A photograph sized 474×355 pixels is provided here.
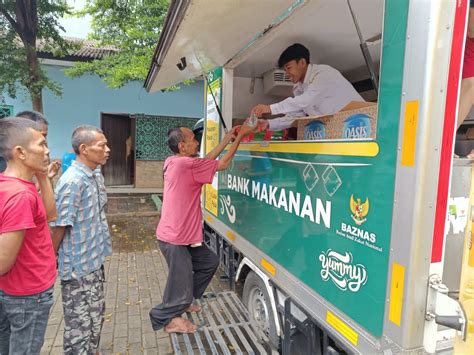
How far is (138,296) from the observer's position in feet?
12.8

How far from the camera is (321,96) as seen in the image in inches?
95.6

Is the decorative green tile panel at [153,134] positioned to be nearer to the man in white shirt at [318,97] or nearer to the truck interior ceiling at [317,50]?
the truck interior ceiling at [317,50]

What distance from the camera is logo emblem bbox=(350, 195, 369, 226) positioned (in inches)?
57.3

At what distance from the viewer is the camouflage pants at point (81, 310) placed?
7.07 feet

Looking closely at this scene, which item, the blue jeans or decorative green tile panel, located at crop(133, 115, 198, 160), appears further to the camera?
decorative green tile panel, located at crop(133, 115, 198, 160)

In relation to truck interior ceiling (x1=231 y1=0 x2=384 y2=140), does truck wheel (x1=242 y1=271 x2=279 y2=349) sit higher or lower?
lower

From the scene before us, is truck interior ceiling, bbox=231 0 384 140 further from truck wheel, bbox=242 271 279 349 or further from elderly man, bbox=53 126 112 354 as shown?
elderly man, bbox=53 126 112 354

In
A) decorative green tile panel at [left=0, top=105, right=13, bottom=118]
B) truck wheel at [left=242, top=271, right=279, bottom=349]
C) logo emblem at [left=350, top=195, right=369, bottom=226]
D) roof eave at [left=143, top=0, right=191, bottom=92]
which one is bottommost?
truck wheel at [left=242, top=271, right=279, bottom=349]

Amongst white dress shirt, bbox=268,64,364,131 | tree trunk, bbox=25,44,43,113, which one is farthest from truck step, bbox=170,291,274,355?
tree trunk, bbox=25,44,43,113

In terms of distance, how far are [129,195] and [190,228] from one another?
8155 millimetres

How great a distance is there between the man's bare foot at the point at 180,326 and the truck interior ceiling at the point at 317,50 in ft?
5.85

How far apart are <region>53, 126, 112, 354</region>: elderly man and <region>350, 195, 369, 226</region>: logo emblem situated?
161 centimetres

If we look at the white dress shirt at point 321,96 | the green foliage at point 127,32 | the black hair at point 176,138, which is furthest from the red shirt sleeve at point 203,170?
the green foliage at point 127,32

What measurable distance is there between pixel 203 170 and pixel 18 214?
4.73ft
